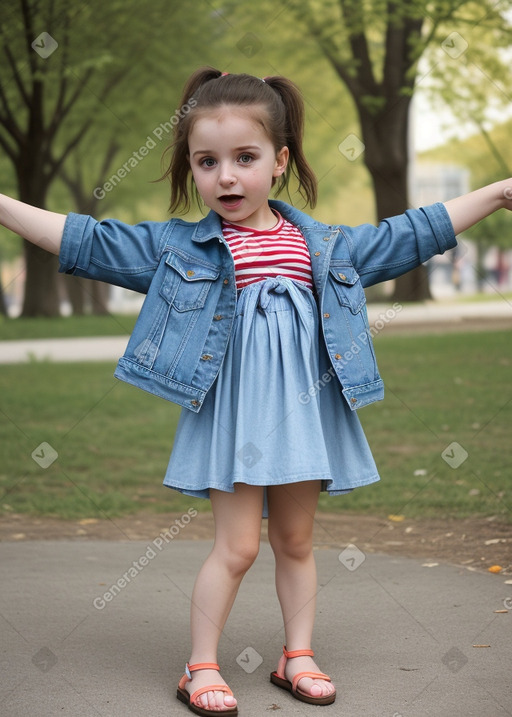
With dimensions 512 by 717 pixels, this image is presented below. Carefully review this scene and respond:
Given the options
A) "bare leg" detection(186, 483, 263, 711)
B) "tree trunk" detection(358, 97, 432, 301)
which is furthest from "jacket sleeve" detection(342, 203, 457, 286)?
"tree trunk" detection(358, 97, 432, 301)

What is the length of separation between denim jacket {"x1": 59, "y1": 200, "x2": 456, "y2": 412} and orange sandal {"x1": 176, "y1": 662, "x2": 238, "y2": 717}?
2.48 ft

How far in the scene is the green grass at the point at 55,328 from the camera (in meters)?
16.8

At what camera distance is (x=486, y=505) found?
570 cm

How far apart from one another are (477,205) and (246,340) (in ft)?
2.83

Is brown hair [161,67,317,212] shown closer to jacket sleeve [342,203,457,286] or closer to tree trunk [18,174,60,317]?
jacket sleeve [342,203,457,286]

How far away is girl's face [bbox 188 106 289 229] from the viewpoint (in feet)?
9.54

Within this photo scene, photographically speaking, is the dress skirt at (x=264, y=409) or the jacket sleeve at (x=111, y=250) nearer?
the dress skirt at (x=264, y=409)

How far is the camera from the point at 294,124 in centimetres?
315

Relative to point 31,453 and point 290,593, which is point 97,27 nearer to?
point 31,453

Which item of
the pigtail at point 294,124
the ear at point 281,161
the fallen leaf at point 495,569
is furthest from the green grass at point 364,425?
the ear at point 281,161

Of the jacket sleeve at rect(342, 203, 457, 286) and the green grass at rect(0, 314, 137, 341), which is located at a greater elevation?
the green grass at rect(0, 314, 137, 341)

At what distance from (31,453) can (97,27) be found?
1005 centimetres

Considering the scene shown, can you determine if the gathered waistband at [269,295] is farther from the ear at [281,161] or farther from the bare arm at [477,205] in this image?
the bare arm at [477,205]

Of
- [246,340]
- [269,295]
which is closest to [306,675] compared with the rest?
[246,340]
